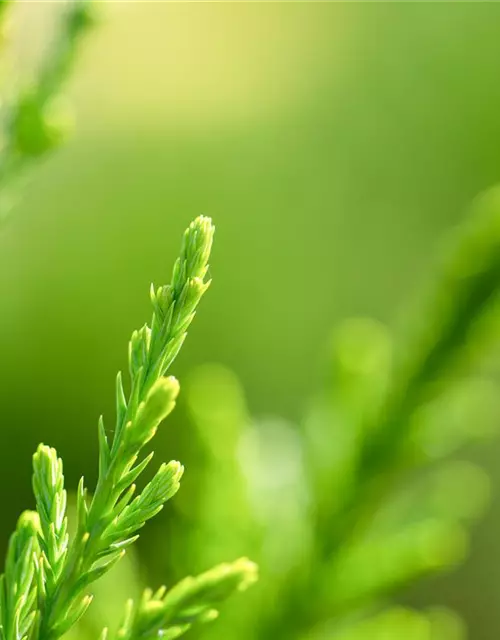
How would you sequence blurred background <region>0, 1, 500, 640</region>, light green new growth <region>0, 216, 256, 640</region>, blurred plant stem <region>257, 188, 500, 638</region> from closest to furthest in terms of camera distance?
light green new growth <region>0, 216, 256, 640</region>, blurred plant stem <region>257, 188, 500, 638</region>, blurred background <region>0, 1, 500, 640</region>

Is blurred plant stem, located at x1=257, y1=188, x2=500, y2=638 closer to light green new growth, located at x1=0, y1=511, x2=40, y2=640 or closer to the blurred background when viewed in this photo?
light green new growth, located at x1=0, y1=511, x2=40, y2=640

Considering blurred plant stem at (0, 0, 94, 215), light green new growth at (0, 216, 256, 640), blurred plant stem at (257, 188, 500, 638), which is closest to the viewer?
light green new growth at (0, 216, 256, 640)

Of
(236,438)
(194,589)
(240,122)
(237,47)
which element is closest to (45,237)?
(240,122)

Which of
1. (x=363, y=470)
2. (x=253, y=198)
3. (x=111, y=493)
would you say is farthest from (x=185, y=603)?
(x=253, y=198)

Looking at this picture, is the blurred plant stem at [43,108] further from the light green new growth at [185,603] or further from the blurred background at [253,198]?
the blurred background at [253,198]

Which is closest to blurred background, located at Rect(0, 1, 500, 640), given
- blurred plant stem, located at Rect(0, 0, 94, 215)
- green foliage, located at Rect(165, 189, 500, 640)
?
green foliage, located at Rect(165, 189, 500, 640)

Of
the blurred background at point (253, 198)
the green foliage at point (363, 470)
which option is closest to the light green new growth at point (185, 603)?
the green foliage at point (363, 470)

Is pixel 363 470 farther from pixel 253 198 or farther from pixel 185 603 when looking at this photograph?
pixel 253 198

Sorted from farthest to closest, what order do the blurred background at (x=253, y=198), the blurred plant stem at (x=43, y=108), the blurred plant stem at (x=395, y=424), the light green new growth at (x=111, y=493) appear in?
the blurred background at (x=253, y=198), the blurred plant stem at (x=395, y=424), the blurred plant stem at (x=43, y=108), the light green new growth at (x=111, y=493)
